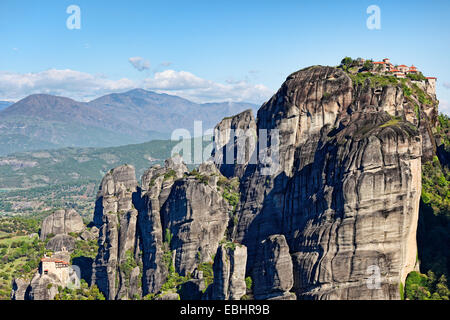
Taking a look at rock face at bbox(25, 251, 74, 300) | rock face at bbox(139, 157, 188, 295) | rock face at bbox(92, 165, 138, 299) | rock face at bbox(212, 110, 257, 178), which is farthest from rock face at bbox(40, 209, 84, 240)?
rock face at bbox(212, 110, 257, 178)

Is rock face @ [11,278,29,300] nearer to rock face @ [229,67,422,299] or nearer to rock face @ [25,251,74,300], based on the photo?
rock face @ [25,251,74,300]

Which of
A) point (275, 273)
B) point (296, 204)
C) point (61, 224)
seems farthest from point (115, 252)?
point (275, 273)

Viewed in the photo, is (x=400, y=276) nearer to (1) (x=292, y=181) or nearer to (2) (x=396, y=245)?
(2) (x=396, y=245)

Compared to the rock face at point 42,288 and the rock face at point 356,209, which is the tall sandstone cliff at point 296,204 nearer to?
the rock face at point 356,209

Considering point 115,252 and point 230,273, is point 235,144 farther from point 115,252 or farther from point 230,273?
point 230,273
